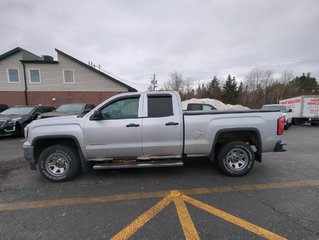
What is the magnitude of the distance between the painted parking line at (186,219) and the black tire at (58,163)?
2.12 meters

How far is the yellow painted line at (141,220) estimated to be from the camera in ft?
8.05

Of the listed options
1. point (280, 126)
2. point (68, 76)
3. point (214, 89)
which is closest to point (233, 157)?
point (280, 126)

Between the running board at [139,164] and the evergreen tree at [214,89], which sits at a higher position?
the evergreen tree at [214,89]

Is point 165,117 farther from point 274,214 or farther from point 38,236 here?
point 38,236

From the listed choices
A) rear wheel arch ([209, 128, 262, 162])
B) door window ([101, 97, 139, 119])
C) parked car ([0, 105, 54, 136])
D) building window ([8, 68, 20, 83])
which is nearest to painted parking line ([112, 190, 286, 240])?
rear wheel arch ([209, 128, 262, 162])

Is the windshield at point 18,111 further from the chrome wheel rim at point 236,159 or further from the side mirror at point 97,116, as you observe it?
the chrome wheel rim at point 236,159

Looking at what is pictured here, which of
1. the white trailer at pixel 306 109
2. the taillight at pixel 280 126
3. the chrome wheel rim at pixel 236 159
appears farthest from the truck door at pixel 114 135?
the white trailer at pixel 306 109

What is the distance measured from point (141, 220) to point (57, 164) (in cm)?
249

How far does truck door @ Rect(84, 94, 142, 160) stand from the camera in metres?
3.96

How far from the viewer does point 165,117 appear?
4.09 metres

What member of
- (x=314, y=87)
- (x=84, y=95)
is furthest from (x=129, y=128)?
(x=314, y=87)

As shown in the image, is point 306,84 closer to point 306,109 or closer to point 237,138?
point 306,109

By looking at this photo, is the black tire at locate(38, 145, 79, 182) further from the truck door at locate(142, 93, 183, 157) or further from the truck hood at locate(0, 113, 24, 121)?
the truck hood at locate(0, 113, 24, 121)

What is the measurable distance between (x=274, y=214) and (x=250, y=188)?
2.82ft
